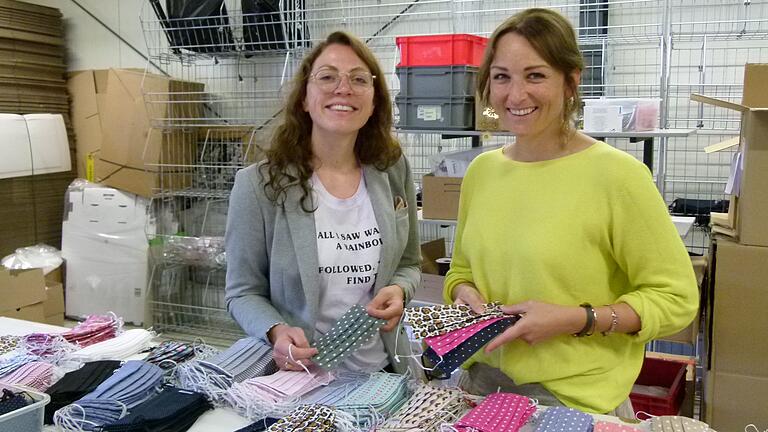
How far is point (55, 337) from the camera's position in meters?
1.95

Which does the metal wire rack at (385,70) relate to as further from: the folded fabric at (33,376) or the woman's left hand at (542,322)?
the woman's left hand at (542,322)

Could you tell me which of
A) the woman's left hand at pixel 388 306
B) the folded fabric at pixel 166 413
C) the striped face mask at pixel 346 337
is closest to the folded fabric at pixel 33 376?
the folded fabric at pixel 166 413

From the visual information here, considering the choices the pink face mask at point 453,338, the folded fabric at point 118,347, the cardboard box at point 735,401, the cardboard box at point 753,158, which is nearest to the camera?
the pink face mask at point 453,338

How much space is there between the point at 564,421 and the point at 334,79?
1.03 metres

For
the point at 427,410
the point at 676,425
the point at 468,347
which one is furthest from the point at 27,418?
the point at 676,425

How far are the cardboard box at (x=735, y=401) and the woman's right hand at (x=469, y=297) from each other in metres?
1.52

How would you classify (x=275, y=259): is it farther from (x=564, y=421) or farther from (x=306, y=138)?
(x=564, y=421)

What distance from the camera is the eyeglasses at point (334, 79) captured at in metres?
1.79

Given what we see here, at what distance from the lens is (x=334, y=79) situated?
1.80 m

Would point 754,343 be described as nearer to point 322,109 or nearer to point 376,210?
point 376,210

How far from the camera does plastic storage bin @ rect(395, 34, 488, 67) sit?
3328 mm

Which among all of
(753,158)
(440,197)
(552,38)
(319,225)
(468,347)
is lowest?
(468,347)

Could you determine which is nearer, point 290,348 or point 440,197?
point 290,348

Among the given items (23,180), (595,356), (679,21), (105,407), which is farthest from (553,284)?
(23,180)
